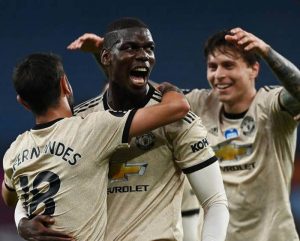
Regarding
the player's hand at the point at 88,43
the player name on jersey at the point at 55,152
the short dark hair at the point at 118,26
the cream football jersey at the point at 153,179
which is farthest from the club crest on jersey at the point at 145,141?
the player's hand at the point at 88,43

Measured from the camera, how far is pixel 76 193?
3.14 meters

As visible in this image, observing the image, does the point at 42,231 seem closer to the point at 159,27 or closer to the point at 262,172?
the point at 262,172

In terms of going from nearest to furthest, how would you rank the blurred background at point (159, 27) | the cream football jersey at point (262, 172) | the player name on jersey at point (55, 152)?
1. the player name on jersey at point (55, 152)
2. the cream football jersey at point (262, 172)
3. the blurred background at point (159, 27)

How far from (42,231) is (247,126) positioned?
187cm

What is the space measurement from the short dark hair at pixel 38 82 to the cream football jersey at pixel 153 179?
328 mm

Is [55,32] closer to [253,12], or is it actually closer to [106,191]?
[253,12]

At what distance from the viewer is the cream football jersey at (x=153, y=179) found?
10.7 ft

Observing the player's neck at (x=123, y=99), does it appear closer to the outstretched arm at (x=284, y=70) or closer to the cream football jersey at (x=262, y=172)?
the outstretched arm at (x=284, y=70)

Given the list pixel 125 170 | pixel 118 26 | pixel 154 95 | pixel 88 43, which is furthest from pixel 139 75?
pixel 88 43

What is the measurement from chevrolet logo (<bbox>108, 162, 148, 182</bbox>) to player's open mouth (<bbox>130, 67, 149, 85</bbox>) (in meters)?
0.32

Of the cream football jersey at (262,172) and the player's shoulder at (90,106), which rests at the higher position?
the player's shoulder at (90,106)

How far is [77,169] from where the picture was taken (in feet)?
10.3

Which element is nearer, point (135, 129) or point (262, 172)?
point (135, 129)

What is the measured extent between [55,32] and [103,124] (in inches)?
188
